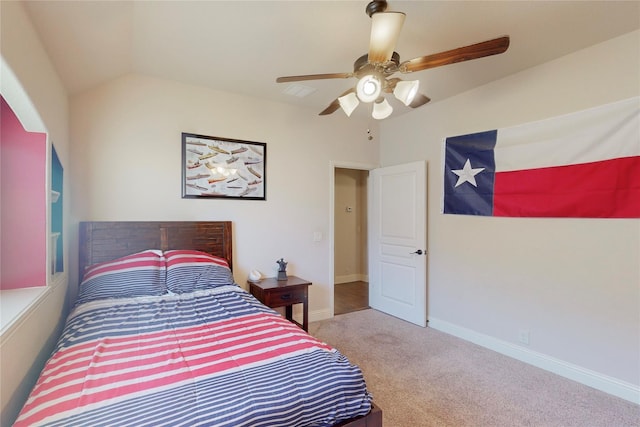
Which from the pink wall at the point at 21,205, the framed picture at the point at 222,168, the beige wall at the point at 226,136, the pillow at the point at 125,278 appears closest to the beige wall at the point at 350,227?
the beige wall at the point at 226,136

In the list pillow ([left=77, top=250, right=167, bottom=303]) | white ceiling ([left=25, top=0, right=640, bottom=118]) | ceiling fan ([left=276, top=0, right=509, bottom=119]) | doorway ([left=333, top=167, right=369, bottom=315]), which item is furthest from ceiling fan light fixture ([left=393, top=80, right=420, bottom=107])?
doorway ([left=333, top=167, right=369, bottom=315])

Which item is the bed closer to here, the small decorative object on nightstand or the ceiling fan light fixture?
the small decorative object on nightstand

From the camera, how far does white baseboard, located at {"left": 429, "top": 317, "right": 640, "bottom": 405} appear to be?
2.24 m

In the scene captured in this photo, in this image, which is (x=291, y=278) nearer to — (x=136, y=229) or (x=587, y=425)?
(x=136, y=229)

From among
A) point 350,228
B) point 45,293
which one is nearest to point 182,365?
point 45,293

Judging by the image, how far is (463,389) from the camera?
2.34 meters

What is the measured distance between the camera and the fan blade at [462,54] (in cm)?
159

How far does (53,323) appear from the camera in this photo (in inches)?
80.4

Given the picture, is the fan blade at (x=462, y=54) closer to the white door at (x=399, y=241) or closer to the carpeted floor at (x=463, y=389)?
the white door at (x=399, y=241)

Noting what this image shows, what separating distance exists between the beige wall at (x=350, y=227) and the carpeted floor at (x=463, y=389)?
2.77 metres

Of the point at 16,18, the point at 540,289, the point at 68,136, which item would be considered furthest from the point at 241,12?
the point at 540,289

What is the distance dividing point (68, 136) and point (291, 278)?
97.4 inches

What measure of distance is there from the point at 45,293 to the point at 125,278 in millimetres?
614

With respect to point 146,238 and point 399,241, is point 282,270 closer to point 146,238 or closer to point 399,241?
point 146,238
